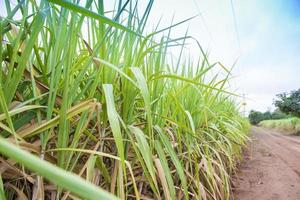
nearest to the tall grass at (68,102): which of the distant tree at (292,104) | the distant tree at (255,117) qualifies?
the distant tree at (292,104)

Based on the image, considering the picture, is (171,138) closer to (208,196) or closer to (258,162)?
(208,196)

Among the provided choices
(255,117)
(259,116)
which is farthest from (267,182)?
(259,116)

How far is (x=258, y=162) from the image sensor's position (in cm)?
269

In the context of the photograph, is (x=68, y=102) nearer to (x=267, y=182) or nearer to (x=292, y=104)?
(x=267, y=182)

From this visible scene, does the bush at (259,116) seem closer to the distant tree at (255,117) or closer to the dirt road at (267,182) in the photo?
the distant tree at (255,117)

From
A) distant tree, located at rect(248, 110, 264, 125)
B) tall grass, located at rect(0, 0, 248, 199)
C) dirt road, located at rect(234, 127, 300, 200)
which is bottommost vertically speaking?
dirt road, located at rect(234, 127, 300, 200)

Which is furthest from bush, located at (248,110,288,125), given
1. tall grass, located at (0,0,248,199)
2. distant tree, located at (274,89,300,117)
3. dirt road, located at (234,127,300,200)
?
tall grass, located at (0,0,248,199)

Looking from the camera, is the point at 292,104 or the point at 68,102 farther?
the point at 292,104

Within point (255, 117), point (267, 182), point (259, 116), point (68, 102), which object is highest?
point (259, 116)

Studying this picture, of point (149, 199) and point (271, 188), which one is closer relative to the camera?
point (149, 199)

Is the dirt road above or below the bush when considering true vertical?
below

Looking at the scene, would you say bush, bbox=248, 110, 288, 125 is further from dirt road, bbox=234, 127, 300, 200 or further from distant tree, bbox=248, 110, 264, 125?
dirt road, bbox=234, 127, 300, 200

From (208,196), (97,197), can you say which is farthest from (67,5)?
(208,196)

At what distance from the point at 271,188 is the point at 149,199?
1238 millimetres
